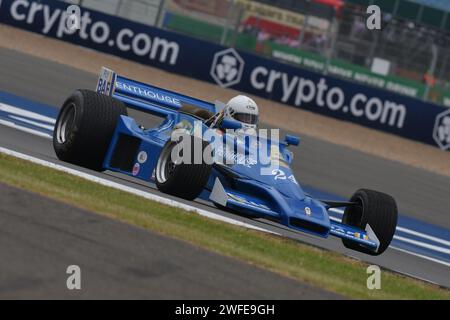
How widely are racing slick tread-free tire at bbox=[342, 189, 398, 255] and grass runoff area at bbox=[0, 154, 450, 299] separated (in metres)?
0.91

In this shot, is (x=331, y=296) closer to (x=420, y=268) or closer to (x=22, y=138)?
(x=420, y=268)

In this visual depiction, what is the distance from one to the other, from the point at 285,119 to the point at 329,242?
1196cm

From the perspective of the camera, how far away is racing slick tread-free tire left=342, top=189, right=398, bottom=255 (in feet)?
35.7

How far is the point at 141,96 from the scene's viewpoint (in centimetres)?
1316

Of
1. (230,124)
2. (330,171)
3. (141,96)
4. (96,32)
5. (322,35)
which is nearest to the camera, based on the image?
(230,124)

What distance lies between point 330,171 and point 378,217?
7.57 m

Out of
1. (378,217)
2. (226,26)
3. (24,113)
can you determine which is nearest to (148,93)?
(378,217)

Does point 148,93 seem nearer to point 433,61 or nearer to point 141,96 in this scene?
point 141,96

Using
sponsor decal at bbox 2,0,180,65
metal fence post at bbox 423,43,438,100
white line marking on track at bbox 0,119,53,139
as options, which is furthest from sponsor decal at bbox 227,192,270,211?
metal fence post at bbox 423,43,438,100

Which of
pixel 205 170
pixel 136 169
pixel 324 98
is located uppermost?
pixel 205 170

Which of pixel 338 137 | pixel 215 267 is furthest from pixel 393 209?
pixel 338 137

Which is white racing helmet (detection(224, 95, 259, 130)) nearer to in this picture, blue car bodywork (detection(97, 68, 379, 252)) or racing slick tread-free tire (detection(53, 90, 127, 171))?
blue car bodywork (detection(97, 68, 379, 252))

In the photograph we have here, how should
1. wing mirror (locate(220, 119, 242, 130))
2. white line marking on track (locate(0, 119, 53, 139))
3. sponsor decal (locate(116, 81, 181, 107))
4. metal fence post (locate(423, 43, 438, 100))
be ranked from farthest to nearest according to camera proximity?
metal fence post (locate(423, 43, 438, 100)), white line marking on track (locate(0, 119, 53, 139)), sponsor decal (locate(116, 81, 181, 107)), wing mirror (locate(220, 119, 242, 130))

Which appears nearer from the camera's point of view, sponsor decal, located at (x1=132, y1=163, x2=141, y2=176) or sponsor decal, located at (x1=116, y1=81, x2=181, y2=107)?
sponsor decal, located at (x1=132, y1=163, x2=141, y2=176)
